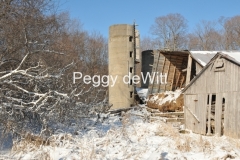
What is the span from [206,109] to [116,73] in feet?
37.6

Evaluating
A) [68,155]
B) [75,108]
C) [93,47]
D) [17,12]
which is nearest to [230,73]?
[75,108]

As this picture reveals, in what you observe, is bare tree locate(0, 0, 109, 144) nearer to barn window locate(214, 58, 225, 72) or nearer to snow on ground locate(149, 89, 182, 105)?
barn window locate(214, 58, 225, 72)

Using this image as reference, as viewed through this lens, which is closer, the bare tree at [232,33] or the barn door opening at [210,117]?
the barn door opening at [210,117]

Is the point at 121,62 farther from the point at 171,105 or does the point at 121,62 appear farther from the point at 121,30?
the point at 171,105

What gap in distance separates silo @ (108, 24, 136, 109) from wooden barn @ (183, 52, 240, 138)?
9324mm

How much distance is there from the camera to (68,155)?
7.55m

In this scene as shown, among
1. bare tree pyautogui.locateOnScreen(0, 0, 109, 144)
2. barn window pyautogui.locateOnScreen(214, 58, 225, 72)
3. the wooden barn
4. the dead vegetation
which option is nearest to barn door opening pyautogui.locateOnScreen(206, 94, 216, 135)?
the wooden barn

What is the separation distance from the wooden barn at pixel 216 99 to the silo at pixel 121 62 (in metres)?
9.32

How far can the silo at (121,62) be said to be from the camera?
2425 cm

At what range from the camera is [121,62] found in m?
24.3

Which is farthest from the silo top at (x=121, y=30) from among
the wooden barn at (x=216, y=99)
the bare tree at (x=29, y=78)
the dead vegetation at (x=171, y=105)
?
the bare tree at (x=29, y=78)

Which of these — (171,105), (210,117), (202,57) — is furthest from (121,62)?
(210,117)

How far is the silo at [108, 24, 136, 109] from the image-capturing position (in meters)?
24.2

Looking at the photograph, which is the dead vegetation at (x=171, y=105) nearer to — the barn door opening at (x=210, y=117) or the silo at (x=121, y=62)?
the barn door opening at (x=210, y=117)
